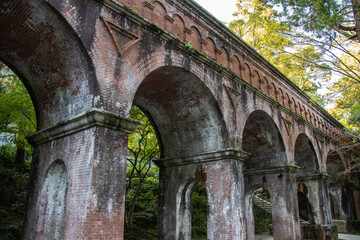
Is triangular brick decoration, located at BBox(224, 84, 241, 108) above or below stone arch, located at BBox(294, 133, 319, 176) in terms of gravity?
above

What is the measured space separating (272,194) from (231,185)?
450 centimetres

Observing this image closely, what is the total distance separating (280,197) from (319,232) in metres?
4.53

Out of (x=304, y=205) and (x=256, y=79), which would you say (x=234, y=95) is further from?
(x=304, y=205)

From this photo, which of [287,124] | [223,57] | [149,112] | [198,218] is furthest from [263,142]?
[149,112]

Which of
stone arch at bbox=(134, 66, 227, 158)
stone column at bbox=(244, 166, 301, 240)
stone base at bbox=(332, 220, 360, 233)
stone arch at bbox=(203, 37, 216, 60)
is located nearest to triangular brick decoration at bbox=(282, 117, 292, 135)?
stone column at bbox=(244, 166, 301, 240)

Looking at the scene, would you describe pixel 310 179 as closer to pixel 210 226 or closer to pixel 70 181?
pixel 210 226

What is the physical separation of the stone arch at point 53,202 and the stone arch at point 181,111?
3336 mm

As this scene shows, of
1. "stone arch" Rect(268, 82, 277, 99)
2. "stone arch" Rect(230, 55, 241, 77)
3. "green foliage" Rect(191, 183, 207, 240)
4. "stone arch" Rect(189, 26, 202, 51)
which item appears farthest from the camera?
"green foliage" Rect(191, 183, 207, 240)

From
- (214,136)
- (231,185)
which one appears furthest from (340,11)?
(231,185)

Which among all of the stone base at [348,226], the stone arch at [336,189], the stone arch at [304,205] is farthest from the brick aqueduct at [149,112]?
the stone arch at [336,189]

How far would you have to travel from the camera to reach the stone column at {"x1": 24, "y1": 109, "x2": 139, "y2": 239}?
5062 mm

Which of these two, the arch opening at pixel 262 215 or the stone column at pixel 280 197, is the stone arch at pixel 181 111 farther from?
the arch opening at pixel 262 215

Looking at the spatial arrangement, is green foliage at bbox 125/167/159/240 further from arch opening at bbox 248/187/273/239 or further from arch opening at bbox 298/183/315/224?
arch opening at bbox 298/183/315/224

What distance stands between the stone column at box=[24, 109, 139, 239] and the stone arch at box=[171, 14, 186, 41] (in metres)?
3.45
